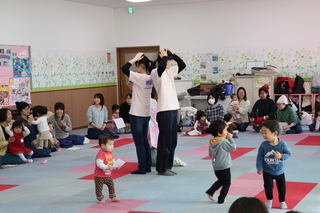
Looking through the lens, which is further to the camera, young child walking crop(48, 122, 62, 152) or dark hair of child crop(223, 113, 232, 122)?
dark hair of child crop(223, 113, 232, 122)

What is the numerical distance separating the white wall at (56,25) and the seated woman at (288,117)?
5.76 m

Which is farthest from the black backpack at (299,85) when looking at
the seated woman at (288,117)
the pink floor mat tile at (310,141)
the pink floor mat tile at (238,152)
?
the pink floor mat tile at (238,152)

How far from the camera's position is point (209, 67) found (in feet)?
46.1

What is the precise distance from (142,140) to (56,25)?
668cm

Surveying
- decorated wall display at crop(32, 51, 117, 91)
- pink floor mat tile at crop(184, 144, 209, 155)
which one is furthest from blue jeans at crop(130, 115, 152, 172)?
decorated wall display at crop(32, 51, 117, 91)

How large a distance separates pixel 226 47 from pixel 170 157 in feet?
24.6

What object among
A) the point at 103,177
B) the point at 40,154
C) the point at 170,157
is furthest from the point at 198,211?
the point at 40,154

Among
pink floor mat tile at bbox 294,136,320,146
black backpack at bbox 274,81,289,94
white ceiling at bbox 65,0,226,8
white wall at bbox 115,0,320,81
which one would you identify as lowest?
pink floor mat tile at bbox 294,136,320,146

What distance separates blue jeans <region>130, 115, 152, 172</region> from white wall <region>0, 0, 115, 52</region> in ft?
17.8

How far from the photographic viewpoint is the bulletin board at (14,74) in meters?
10.9

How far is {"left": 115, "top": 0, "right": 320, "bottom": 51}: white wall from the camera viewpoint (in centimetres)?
1297

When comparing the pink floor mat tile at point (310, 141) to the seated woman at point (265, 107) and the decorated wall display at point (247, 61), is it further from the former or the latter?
the decorated wall display at point (247, 61)

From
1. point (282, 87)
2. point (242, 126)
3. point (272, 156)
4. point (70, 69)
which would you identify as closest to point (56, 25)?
point (70, 69)

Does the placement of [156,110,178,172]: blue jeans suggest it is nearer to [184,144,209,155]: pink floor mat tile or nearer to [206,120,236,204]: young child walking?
[206,120,236,204]: young child walking
